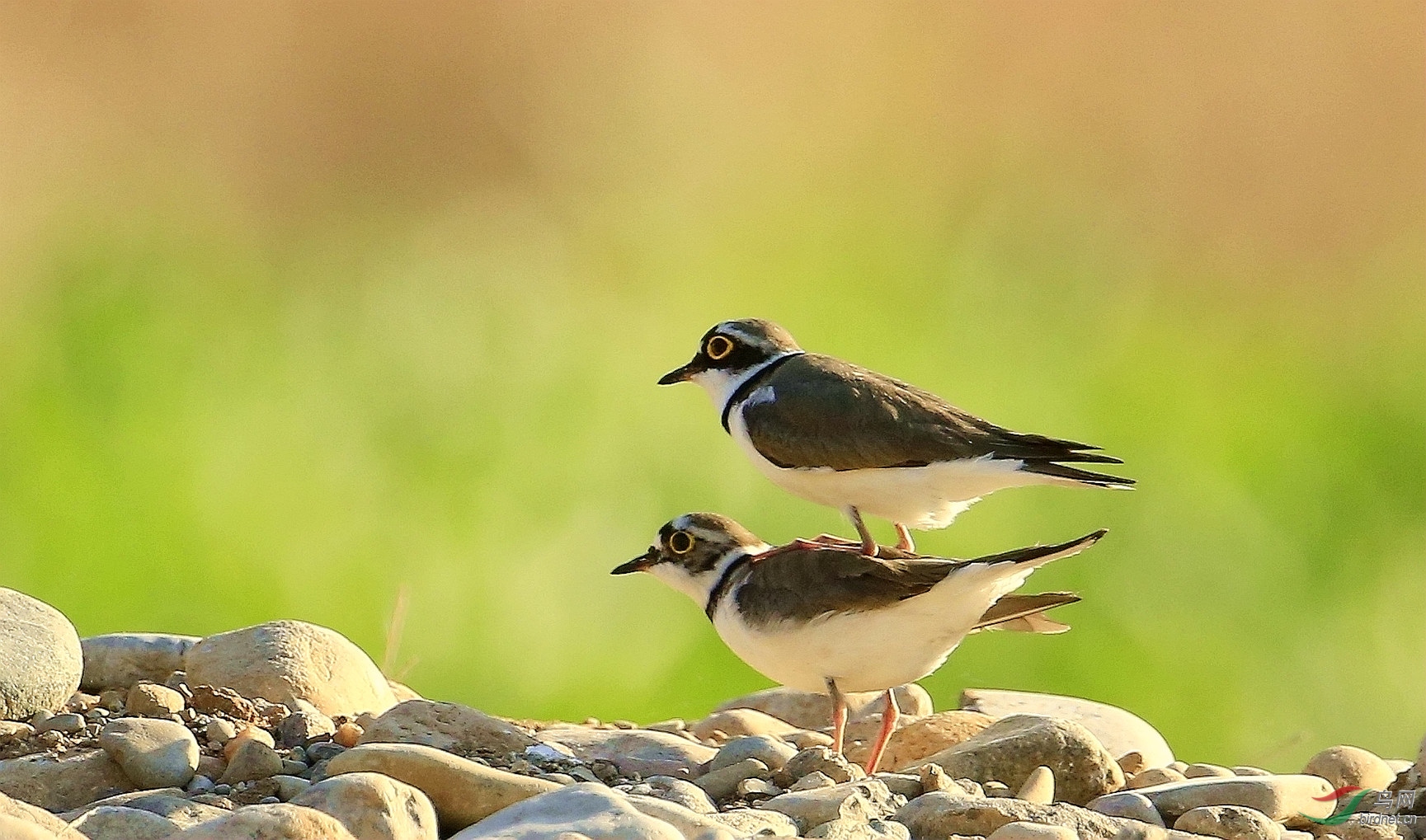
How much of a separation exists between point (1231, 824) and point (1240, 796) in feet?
1.17

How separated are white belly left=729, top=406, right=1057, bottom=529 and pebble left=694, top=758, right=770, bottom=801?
146 centimetres

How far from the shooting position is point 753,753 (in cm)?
505

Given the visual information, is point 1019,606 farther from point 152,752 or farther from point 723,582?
point 152,752

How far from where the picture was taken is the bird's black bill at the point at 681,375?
6.84 m

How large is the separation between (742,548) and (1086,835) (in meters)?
2.37

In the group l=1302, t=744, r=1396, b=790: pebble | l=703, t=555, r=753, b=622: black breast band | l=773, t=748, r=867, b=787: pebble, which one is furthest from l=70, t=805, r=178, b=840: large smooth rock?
l=1302, t=744, r=1396, b=790: pebble

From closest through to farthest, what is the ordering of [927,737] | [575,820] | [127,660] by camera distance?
1. [575,820]
2. [127,660]
3. [927,737]

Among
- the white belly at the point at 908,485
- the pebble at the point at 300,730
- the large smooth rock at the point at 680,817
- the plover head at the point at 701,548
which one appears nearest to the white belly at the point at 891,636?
the white belly at the point at 908,485

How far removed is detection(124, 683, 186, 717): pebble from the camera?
5.13 metres

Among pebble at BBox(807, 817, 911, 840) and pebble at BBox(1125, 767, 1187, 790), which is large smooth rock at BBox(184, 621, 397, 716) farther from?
pebble at BBox(1125, 767, 1187, 790)

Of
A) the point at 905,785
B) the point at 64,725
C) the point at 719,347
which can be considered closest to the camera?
the point at 905,785

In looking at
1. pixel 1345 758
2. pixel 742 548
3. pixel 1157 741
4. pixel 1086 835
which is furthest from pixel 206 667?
pixel 1345 758

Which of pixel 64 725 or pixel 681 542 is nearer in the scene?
pixel 64 725

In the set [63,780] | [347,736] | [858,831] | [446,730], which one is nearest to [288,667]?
[347,736]
